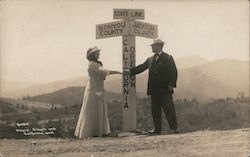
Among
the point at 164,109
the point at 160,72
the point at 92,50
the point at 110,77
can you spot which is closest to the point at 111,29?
the point at 92,50

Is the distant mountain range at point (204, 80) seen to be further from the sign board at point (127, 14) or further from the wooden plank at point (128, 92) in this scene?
the sign board at point (127, 14)

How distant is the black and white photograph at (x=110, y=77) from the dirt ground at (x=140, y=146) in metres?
0.03

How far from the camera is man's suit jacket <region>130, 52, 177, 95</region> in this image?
4.56 m

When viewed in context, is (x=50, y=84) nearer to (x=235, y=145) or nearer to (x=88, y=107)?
(x=88, y=107)

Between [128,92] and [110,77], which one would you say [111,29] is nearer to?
[110,77]

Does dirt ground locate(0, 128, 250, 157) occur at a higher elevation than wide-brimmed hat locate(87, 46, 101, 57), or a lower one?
lower

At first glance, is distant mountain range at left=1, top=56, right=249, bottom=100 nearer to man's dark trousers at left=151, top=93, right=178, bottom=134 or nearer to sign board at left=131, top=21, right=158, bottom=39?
man's dark trousers at left=151, top=93, right=178, bottom=134

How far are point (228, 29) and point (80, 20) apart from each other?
1.66 meters

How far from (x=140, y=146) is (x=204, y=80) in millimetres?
1214

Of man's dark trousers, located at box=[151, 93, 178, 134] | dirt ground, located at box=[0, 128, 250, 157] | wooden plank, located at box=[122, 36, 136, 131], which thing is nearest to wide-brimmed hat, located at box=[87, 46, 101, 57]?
wooden plank, located at box=[122, 36, 136, 131]

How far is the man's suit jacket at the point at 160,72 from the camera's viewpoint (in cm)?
456

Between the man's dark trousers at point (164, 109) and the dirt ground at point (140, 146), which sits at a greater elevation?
the man's dark trousers at point (164, 109)

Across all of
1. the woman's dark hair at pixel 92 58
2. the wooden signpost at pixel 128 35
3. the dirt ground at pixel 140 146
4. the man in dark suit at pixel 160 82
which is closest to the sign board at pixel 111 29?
the wooden signpost at pixel 128 35

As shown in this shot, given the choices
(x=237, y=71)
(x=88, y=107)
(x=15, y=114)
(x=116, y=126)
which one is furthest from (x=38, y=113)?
(x=237, y=71)
